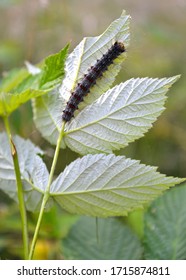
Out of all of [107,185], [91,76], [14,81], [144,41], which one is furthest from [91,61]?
[144,41]

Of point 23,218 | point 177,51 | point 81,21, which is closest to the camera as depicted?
point 23,218

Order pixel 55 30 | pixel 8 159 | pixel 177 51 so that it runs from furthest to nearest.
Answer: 1. pixel 177 51
2. pixel 55 30
3. pixel 8 159

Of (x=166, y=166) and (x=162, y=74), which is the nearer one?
(x=166, y=166)

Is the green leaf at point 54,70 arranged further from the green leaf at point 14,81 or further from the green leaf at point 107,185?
the green leaf at point 14,81

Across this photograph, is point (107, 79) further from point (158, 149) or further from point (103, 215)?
point (158, 149)

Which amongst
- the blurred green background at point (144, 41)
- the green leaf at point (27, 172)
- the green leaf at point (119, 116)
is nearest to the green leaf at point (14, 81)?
the green leaf at point (27, 172)

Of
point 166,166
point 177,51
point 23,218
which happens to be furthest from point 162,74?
point 23,218

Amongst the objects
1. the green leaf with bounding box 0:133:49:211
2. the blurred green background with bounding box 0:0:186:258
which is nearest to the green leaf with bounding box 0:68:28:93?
the green leaf with bounding box 0:133:49:211
